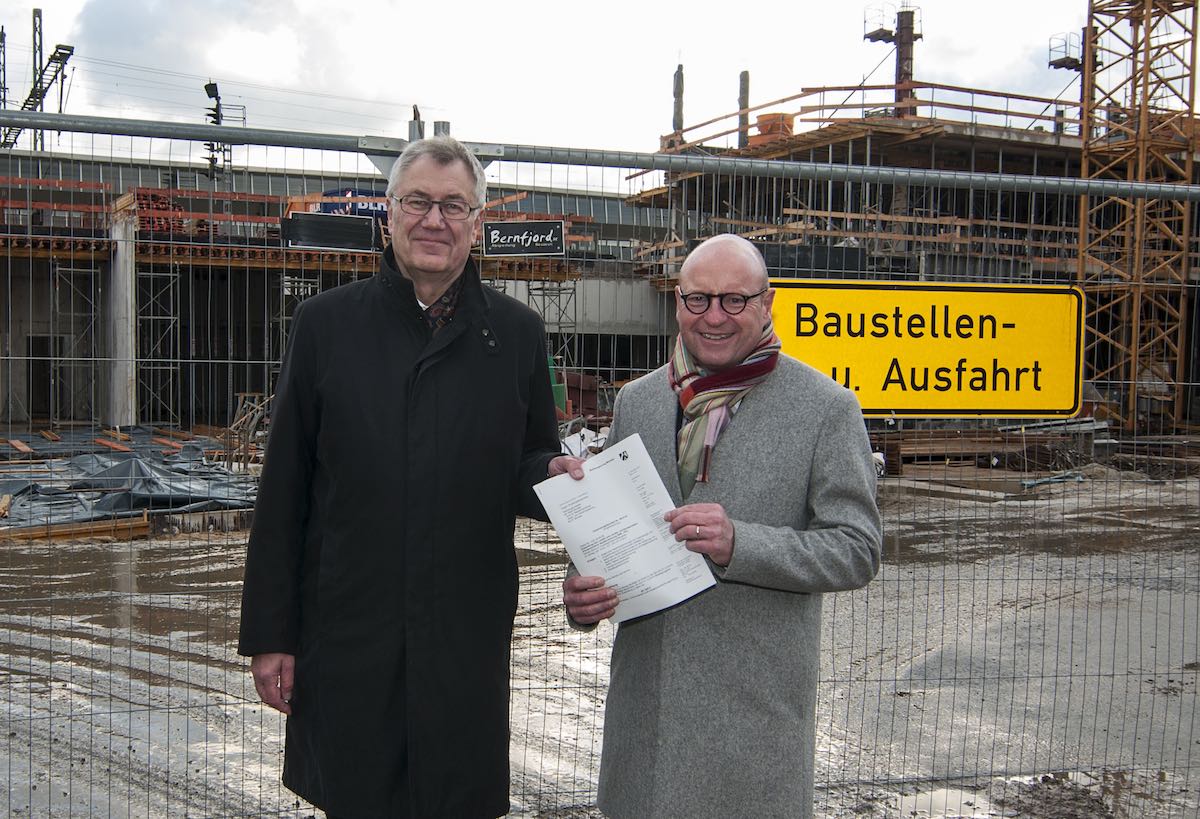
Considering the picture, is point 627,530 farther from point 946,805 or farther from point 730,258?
point 946,805

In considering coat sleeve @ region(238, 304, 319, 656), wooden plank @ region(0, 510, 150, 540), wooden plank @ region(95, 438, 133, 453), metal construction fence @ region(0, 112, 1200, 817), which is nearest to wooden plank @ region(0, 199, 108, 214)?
metal construction fence @ region(0, 112, 1200, 817)

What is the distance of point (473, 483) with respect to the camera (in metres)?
2.68

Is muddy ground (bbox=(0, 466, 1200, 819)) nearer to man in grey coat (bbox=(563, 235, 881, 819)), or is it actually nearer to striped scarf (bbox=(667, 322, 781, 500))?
man in grey coat (bbox=(563, 235, 881, 819))

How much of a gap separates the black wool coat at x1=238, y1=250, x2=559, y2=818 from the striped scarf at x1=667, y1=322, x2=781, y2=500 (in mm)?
476

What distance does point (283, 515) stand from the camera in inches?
105

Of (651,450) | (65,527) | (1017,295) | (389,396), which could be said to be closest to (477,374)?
(389,396)

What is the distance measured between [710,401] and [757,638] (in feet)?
A: 1.99

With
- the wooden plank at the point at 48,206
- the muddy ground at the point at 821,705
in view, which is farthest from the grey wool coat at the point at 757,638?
the wooden plank at the point at 48,206

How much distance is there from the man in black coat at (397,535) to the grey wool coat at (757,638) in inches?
16.4

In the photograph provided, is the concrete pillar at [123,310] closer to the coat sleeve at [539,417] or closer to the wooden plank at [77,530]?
the coat sleeve at [539,417]

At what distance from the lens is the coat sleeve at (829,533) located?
243cm

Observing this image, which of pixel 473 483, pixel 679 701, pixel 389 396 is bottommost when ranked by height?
pixel 679 701

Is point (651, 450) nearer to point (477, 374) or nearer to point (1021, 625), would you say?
point (477, 374)

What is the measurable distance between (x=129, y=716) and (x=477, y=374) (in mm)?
4592
